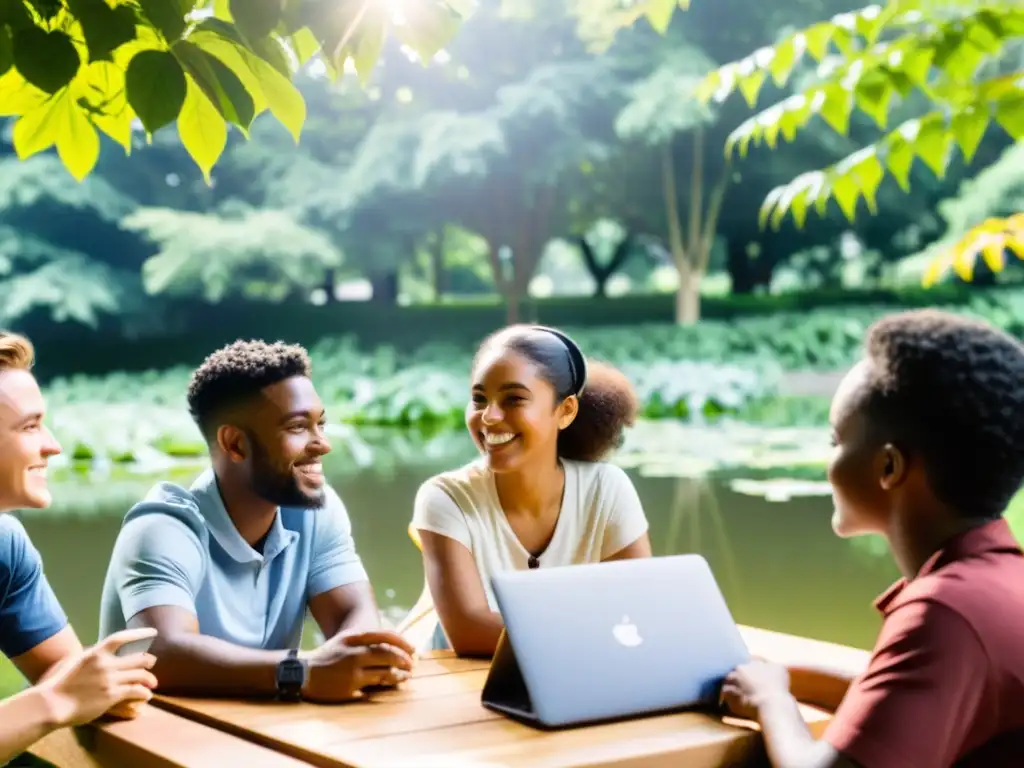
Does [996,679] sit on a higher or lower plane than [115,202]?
lower

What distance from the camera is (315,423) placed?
2061mm

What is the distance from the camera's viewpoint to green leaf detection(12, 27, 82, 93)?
1.26 metres

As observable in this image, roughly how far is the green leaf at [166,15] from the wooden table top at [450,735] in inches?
29.5

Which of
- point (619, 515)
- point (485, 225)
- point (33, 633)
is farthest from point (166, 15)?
point (485, 225)

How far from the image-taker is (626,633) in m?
1.57

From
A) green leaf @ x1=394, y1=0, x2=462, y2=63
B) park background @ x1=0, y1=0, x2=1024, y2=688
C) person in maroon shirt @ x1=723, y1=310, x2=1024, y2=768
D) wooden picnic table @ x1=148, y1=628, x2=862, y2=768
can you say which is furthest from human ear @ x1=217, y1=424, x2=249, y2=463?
park background @ x1=0, y1=0, x2=1024, y2=688

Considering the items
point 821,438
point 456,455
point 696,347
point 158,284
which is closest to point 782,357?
point 696,347

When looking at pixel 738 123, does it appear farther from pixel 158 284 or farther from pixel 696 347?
pixel 158 284

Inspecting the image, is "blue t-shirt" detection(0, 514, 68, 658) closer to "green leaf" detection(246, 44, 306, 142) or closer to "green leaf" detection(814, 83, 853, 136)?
"green leaf" detection(246, 44, 306, 142)

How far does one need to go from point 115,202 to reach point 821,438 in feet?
28.8

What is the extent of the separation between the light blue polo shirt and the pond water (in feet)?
9.56

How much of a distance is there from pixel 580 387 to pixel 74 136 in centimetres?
106

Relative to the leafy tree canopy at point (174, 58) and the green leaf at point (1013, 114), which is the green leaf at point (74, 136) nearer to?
the leafy tree canopy at point (174, 58)

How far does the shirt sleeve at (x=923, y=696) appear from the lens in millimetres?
1230
